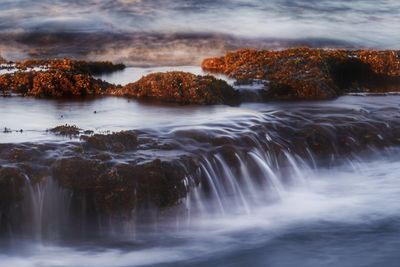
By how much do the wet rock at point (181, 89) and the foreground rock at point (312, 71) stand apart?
0.73 metres

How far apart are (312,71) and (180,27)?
23.9ft

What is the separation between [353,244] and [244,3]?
15206 mm

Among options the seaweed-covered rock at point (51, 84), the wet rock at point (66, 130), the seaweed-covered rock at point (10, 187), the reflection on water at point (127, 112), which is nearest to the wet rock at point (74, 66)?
the seaweed-covered rock at point (51, 84)

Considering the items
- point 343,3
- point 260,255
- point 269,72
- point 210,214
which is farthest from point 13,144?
point 343,3

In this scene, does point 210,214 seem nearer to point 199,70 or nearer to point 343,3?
point 199,70

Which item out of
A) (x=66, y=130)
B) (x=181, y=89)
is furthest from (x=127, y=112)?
(x=66, y=130)

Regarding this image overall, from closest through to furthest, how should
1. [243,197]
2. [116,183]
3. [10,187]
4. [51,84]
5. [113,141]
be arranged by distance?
[10,187] < [116,183] < [113,141] < [243,197] < [51,84]

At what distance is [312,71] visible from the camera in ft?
35.1

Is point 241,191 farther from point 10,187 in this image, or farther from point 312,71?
point 312,71

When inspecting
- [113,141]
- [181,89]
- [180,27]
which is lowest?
[113,141]

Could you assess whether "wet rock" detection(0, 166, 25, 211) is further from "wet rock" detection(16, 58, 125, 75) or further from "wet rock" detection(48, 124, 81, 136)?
Answer: "wet rock" detection(16, 58, 125, 75)

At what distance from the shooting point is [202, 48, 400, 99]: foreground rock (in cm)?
1026

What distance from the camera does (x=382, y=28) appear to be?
59.9 feet

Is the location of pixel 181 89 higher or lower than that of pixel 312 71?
lower
